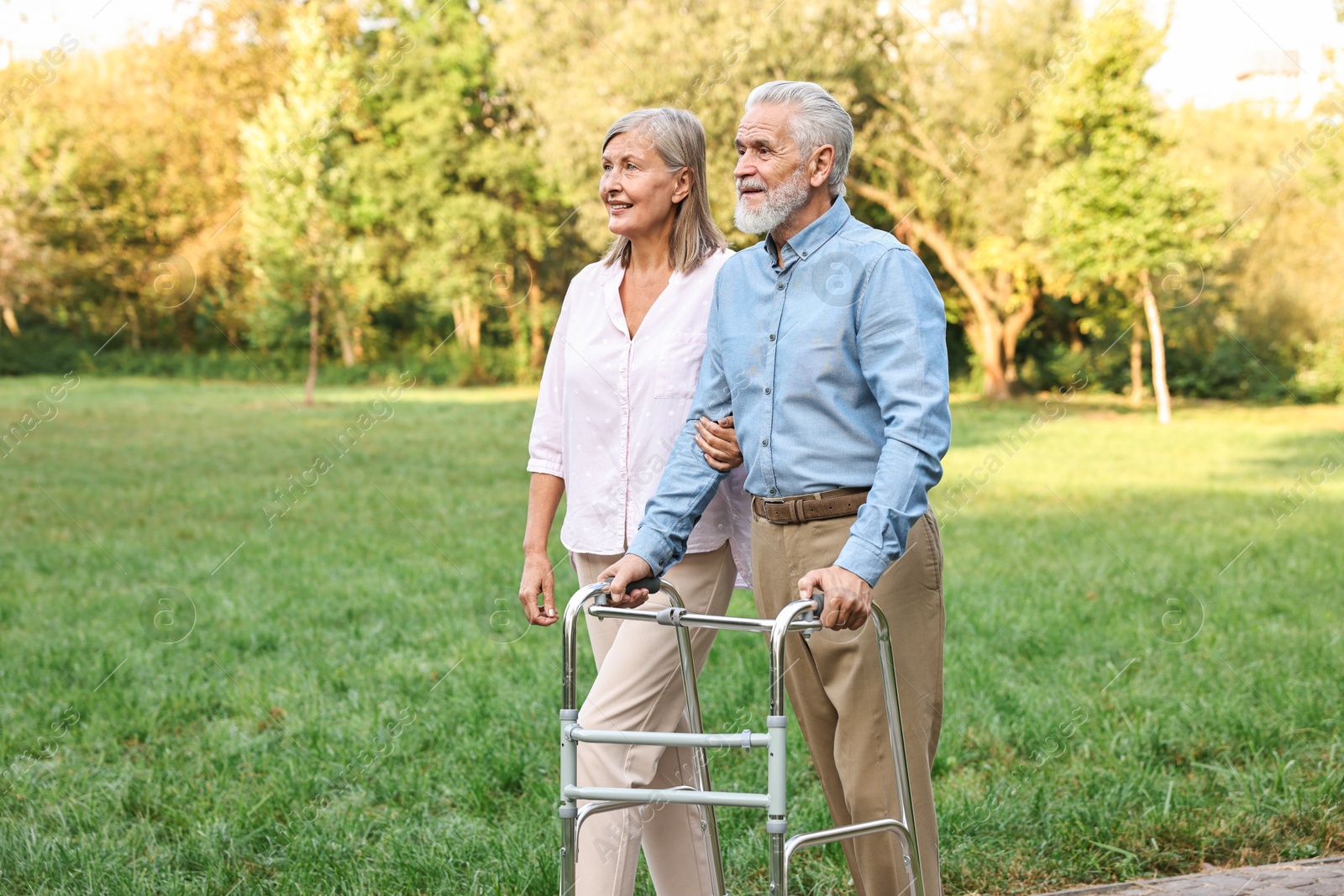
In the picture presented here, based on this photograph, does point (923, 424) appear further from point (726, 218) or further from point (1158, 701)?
point (726, 218)

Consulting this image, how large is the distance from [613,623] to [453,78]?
3570 cm

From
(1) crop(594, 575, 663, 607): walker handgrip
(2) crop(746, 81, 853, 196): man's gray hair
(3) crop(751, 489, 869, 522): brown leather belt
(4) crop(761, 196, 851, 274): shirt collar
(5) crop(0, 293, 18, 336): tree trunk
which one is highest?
(5) crop(0, 293, 18, 336): tree trunk

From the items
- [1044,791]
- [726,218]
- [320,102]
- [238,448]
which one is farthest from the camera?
[320,102]

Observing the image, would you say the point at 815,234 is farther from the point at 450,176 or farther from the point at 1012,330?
the point at 450,176

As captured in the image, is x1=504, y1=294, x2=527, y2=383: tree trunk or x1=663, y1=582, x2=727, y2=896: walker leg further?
x1=504, y1=294, x2=527, y2=383: tree trunk


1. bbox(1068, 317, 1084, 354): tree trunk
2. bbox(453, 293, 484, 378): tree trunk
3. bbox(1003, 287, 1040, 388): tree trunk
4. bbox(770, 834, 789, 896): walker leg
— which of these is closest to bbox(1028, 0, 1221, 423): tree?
bbox(1003, 287, 1040, 388): tree trunk

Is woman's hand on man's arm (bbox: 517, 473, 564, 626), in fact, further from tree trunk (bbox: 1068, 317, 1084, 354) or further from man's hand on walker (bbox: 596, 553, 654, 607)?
tree trunk (bbox: 1068, 317, 1084, 354)

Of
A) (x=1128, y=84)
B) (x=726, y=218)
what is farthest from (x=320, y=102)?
(x=1128, y=84)

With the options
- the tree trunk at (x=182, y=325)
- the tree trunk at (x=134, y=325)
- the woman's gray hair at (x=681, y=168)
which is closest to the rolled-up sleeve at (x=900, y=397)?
the woman's gray hair at (x=681, y=168)

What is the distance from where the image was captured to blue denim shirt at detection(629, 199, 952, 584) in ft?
8.37

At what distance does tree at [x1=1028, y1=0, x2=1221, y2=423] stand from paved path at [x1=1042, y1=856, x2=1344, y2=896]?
2194cm

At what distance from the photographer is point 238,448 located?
19.0 m

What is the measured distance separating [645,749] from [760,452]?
787mm

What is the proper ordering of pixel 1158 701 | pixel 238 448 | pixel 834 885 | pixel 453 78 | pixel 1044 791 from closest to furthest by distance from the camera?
1. pixel 834 885
2. pixel 1044 791
3. pixel 1158 701
4. pixel 238 448
5. pixel 453 78
